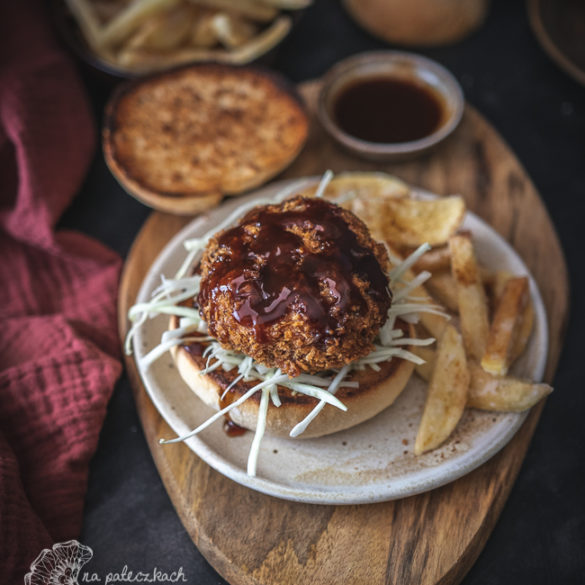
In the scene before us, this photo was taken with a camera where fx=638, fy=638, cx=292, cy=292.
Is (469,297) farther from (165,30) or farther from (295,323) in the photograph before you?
(165,30)

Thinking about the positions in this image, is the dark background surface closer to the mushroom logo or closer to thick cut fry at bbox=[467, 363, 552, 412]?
the mushroom logo

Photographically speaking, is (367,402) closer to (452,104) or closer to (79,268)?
(79,268)

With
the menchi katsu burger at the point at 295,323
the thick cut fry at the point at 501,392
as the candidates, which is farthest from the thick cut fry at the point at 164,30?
the thick cut fry at the point at 501,392

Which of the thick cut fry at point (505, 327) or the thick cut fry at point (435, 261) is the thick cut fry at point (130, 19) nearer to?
the thick cut fry at point (435, 261)

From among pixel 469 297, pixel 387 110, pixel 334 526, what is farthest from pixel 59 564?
pixel 387 110

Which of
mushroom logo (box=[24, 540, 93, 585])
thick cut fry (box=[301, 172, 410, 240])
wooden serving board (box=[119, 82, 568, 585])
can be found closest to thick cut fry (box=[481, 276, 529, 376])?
wooden serving board (box=[119, 82, 568, 585])
